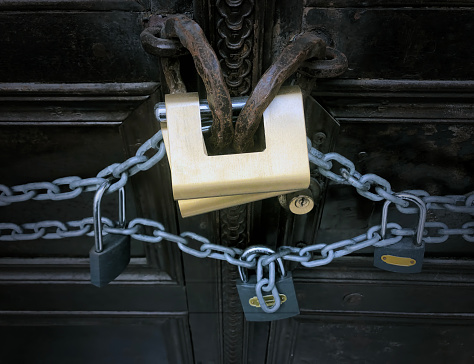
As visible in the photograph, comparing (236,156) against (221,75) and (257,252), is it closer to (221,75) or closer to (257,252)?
(221,75)

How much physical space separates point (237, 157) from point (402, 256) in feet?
1.14

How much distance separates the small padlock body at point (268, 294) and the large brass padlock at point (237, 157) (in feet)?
0.92

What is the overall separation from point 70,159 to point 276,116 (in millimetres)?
437

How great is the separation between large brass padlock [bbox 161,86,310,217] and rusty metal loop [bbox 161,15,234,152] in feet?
0.07

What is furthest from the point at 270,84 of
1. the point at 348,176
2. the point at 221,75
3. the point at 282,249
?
the point at 282,249

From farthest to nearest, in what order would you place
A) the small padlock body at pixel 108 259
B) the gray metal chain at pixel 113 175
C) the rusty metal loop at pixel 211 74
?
the small padlock body at pixel 108 259 → the gray metal chain at pixel 113 175 → the rusty metal loop at pixel 211 74

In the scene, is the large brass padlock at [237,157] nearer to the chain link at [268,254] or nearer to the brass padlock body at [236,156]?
the brass padlock body at [236,156]

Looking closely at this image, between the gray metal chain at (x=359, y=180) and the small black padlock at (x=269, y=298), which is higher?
the gray metal chain at (x=359, y=180)

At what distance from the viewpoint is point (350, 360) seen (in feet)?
3.52

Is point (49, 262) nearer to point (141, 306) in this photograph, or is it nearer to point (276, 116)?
point (141, 306)

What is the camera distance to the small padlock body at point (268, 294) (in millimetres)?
638

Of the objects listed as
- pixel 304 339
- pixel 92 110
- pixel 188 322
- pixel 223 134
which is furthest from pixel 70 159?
pixel 304 339

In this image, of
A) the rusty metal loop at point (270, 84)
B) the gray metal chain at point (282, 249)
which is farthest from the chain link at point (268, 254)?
the rusty metal loop at point (270, 84)

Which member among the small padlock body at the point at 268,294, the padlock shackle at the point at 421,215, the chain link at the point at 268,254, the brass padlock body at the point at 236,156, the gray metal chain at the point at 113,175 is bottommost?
the small padlock body at the point at 268,294
